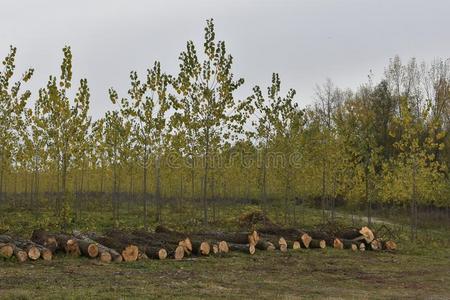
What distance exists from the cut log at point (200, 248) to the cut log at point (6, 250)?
448cm

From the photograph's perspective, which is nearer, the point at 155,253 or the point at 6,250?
the point at 6,250

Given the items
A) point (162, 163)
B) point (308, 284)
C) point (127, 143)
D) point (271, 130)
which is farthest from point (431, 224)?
point (308, 284)

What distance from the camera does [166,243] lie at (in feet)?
43.4

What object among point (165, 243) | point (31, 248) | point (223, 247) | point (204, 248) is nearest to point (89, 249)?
point (31, 248)

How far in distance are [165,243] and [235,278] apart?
346 centimetres

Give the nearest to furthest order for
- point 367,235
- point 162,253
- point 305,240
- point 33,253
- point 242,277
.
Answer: point 242,277 → point 33,253 → point 162,253 → point 305,240 → point 367,235

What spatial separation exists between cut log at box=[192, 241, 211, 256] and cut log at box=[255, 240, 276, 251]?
209 centimetres

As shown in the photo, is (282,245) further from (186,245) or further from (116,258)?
(116,258)

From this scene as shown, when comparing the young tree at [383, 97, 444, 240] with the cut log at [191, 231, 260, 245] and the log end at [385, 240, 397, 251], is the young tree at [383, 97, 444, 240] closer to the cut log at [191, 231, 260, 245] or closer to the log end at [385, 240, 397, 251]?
the log end at [385, 240, 397, 251]

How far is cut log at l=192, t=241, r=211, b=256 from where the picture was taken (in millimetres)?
13438

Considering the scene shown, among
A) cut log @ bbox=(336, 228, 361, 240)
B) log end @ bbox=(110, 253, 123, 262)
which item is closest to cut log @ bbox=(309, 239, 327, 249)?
cut log @ bbox=(336, 228, 361, 240)

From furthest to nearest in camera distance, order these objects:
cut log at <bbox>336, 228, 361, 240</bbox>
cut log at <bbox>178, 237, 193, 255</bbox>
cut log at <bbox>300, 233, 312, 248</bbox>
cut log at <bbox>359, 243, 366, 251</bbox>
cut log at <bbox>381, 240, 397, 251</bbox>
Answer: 1. cut log at <bbox>336, 228, 361, 240</bbox>
2. cut log at <bbox>381, 240, 397, 251</bbox>
3. cut log at <bbox>359, 243, 366, 251</bbox>
4. cut log at <bbox>300, 233, 312, 248</bbox>
5. cut log at <bbox>178, 237, 193, 255</bbox>

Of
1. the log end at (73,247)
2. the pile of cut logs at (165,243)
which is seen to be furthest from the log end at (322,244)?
the log end at (73,247)

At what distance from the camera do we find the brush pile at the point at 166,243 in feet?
38.9
